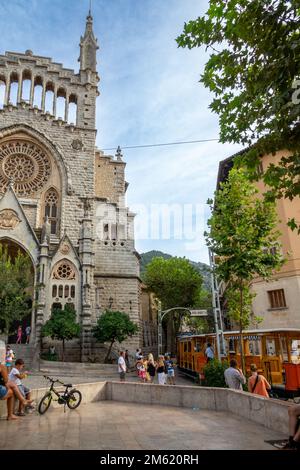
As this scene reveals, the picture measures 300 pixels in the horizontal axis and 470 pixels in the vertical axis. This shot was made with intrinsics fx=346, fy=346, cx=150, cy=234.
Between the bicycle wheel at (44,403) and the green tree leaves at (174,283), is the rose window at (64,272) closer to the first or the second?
the bicycle wheel at (44,403)

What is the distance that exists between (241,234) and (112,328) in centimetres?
1260

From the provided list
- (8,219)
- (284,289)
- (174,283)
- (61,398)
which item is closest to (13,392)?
(61,398)

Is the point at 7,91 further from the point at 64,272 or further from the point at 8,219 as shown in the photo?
the point at 64,272

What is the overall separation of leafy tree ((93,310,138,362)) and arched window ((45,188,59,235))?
1007 centimetres

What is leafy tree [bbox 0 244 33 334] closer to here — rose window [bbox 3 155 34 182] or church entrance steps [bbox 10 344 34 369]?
church entrance steps [bbox 10 344 34 369]

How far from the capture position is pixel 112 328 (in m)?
22.6

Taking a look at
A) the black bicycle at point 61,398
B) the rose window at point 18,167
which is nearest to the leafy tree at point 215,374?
the black bicycle at point 61,398

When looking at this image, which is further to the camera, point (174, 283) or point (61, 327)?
point (174, 283)

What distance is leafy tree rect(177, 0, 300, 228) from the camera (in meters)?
5.75

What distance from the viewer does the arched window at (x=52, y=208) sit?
98.2 feet

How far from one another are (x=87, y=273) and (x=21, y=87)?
19505mm

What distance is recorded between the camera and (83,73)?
3450cm

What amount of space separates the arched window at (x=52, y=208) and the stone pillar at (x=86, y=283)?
3441mm

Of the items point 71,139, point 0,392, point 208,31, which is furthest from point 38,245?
point 208,31
